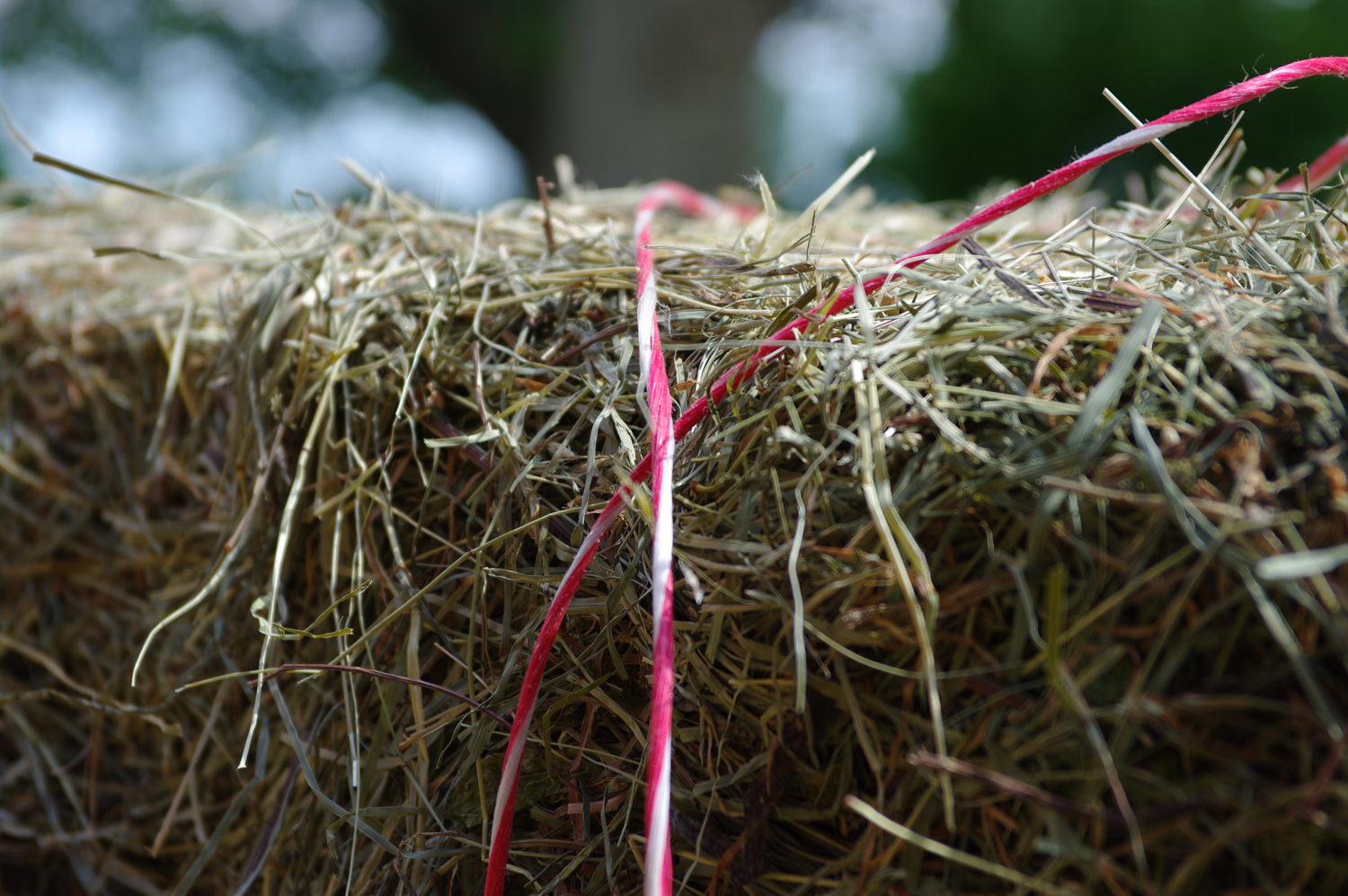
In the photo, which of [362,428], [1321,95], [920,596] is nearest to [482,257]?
[362,428]

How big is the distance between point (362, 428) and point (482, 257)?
14 centimetres

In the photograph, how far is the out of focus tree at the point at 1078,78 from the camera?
3566 mm

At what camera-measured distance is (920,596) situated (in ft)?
1.12

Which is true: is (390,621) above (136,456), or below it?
below

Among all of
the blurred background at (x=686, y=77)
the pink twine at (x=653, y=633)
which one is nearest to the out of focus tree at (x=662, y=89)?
the blurred background at (x=686, y=77)

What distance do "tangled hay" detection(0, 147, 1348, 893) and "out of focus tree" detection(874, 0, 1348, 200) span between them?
138 inches

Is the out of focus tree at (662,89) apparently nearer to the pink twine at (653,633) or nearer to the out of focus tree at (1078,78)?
the out of focus tree at (1078,78)

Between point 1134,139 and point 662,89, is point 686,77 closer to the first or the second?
point 662,89

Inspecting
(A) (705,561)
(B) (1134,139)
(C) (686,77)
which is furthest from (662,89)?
(A) (705,561)

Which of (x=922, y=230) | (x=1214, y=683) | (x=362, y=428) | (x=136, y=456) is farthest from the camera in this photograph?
(x=922, y=230)

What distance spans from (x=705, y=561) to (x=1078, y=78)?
4.53m

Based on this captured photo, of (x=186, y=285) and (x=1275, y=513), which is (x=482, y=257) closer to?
(x=186, y=285)

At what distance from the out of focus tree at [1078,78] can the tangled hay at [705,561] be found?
350cm

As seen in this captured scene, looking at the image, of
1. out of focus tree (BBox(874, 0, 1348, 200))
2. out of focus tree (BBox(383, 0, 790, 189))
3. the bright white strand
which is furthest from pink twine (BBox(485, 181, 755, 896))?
out of focus tree (BBox(874, 0, 1348, 200))
